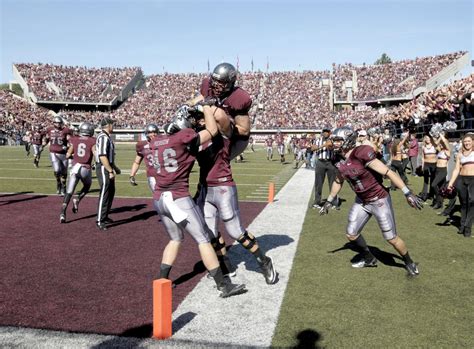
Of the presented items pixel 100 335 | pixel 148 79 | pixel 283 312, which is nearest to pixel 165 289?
pixel 100 335

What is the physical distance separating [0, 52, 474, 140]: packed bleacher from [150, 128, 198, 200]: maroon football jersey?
46.8 metres

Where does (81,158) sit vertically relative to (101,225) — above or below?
above

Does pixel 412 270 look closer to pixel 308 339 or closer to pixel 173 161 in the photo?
pixel 308 339

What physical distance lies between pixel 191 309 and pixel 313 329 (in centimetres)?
119

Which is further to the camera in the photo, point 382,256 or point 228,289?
point 382,256

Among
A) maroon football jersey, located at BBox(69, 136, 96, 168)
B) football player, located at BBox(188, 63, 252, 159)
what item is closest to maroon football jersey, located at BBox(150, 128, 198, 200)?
→ football player, located at BBox(188, 63, 252, 159)

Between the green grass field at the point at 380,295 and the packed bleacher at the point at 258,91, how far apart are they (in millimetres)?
43469

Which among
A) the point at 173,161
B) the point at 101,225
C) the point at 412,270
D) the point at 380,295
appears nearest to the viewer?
the point at 173,161

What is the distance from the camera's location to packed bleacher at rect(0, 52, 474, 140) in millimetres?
54969

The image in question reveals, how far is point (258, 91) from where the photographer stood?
209 ft

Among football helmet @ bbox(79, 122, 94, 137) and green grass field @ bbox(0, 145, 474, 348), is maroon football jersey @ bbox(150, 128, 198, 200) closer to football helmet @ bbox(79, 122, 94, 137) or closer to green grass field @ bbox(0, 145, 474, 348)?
green grass field @ bbox(0, 145, 474, 348)

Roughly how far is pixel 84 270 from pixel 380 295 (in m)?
3.48

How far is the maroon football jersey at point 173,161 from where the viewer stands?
4.45 meters

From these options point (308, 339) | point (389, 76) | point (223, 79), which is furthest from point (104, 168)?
point (389, 76)
